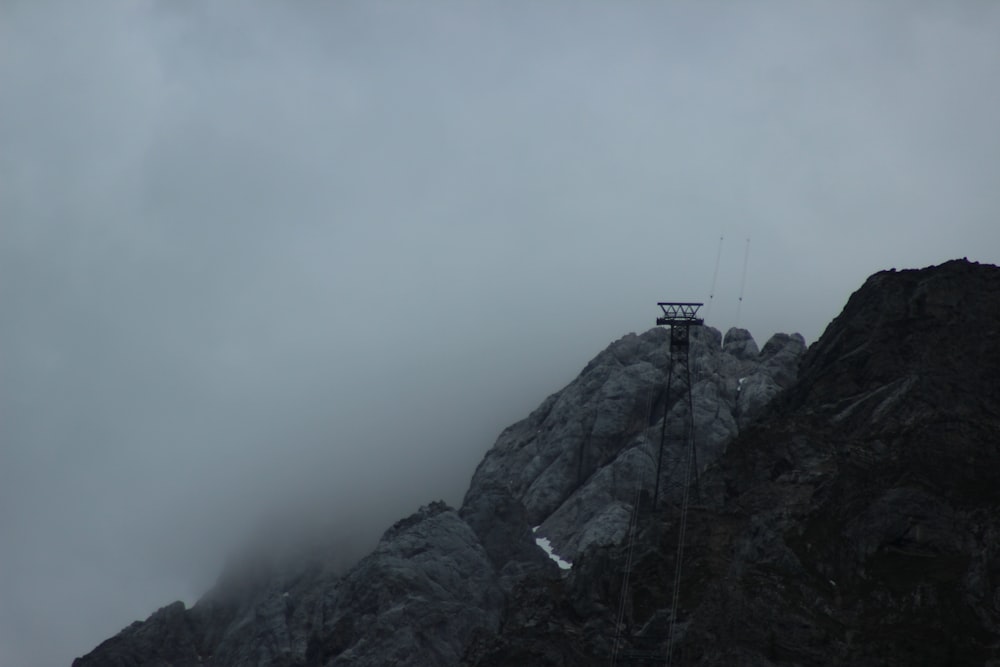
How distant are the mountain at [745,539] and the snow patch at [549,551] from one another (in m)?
0.26

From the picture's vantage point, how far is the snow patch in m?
122

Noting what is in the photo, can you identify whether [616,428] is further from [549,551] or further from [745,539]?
[745,539]

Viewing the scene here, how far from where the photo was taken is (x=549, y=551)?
125625 mm

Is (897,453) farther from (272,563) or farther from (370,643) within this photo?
(272,563)

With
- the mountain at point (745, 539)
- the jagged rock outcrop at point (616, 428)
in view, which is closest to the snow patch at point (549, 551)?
the mountain at point (745, 539)

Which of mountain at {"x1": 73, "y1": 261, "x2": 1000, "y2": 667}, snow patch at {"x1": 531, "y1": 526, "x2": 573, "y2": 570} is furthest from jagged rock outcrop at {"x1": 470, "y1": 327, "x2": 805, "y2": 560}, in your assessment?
snow patch at {"x1": 531, "y1": 526, "x2": 573, "y2": 570}

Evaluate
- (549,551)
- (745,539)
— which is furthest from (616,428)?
(745,539)

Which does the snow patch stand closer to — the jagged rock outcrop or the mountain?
the mountain

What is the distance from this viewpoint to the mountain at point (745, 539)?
272 feet

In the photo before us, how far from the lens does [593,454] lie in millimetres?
136625

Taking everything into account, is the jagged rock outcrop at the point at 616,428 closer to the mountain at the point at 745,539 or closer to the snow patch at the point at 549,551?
the mountain at the point at 745,539

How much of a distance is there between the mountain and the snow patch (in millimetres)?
262

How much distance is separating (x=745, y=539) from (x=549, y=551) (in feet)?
121

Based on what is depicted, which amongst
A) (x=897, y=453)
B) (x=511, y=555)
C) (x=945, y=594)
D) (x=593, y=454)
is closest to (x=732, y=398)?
(x=593, y=454)
